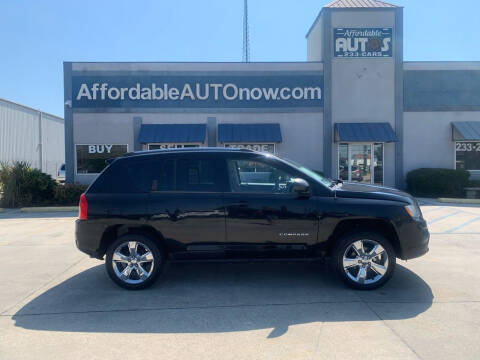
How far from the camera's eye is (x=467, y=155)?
19250 mm

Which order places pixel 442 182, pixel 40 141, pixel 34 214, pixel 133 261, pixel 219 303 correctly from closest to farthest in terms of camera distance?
pixel 219 303, pixel 133 261, pixel 34 214, pixel 442 182, pixel 40 141

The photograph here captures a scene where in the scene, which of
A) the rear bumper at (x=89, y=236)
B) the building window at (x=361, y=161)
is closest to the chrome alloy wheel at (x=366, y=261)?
the rear bumper at (x=89, y=236)

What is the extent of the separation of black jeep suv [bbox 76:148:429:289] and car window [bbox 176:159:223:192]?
0.01 meters

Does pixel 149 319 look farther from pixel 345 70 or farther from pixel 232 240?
pixel 345 70

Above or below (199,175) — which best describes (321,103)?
above

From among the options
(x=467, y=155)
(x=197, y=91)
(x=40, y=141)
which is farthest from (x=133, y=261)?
(x=40, y=141)

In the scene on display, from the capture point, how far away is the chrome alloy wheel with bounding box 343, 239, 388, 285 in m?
5.42

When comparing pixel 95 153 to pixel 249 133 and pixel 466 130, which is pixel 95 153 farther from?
pixel 466 130

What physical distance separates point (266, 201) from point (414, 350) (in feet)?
7.86

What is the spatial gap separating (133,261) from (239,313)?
167 cm

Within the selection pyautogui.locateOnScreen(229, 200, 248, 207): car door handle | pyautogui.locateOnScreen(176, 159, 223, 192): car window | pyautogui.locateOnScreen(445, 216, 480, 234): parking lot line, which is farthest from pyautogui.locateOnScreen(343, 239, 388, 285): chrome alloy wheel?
pyautogui.locateOnScreen(445, 216, 480, 234): parking lot line

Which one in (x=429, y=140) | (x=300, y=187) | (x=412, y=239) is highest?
(x=429, y=140)

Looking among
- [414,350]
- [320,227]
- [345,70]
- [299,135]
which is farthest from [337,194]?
[345,70]

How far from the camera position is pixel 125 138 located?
1898 cm
